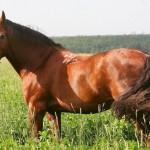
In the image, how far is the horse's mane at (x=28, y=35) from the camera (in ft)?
21.4

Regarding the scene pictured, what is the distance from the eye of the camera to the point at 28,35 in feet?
→ 21.7

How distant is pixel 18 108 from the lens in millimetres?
8336

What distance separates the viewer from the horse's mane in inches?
257

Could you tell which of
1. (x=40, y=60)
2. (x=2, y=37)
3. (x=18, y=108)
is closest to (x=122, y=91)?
(x=40, y=60)

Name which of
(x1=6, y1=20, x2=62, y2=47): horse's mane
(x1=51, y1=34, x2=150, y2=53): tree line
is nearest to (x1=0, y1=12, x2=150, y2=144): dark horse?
(x1=6, y1=20, x2=62, y2=47): horse's mane

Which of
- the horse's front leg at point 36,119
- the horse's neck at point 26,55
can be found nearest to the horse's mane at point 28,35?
the horse's neck at point 26,55

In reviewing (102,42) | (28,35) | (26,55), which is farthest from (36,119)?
(102,42)

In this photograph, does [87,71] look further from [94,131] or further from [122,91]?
[94,131]

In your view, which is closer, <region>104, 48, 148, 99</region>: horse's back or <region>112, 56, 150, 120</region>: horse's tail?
<region>112, 56, 150, 120</region>: horse's tail

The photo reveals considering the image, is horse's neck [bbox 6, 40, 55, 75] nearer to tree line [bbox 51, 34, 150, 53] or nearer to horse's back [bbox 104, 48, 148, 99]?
horse's back [bbox 104, 48, 148, 99]

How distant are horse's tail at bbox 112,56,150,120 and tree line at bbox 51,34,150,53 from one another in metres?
94.7

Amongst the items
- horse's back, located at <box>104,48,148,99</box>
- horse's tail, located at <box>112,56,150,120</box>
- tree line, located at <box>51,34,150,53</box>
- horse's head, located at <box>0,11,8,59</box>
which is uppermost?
horse's head, located at <box>0,11,8,59</box>

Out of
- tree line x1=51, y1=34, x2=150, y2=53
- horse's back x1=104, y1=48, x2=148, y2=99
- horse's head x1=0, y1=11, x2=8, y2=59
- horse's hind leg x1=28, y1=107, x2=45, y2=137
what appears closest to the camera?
horse's back x1=104, y1=48, x2=148, y2=99

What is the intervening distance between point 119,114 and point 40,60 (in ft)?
6.49
